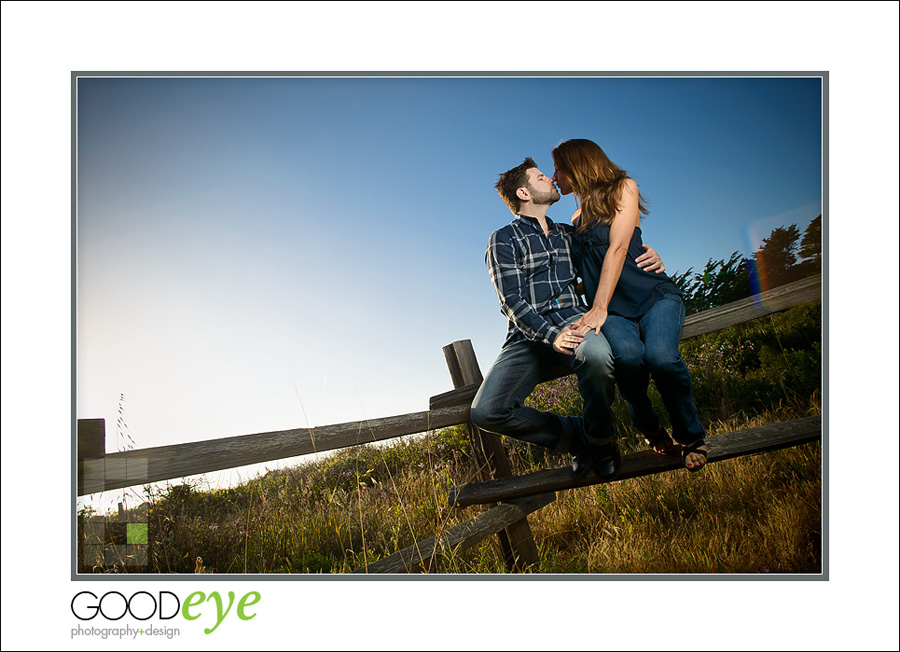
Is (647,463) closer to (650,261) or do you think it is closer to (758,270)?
(650,261)

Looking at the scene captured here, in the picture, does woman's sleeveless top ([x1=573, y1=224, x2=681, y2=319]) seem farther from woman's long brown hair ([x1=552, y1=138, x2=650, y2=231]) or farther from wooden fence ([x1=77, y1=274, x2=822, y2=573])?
wooden fence ([x1=77, y1=274, x2=822, y2=573])

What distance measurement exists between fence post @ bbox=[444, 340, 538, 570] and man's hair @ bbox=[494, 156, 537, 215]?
790 millimetres

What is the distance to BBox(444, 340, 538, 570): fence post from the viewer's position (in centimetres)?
261

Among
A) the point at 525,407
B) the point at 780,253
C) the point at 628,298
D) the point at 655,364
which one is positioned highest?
the point at 780,253

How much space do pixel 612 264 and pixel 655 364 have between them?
538 millimetres

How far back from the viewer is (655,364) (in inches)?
88.4

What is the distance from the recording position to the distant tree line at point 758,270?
2523mm

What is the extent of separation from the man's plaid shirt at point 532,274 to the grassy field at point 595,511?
84cm

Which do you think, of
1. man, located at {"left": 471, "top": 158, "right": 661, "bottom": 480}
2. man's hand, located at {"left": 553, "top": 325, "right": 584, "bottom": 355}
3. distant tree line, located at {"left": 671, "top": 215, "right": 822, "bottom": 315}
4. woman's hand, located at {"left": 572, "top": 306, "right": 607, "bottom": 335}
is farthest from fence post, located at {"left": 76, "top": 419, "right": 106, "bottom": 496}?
distant tree line, located at {"left": 671, "top": 215, "right": 822, "bottom": 315}

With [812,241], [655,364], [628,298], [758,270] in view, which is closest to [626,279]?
[628,298]

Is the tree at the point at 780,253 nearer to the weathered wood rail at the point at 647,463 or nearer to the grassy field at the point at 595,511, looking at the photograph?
the grassy field at the point at 595,511

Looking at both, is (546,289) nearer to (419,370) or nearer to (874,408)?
(419,370)

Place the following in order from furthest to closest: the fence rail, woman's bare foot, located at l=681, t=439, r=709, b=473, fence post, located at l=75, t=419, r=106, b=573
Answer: woman's bare foot, located at l=681, t=439, r=709, b=473 → fence post, located at l=75, t=419, r=106, b=573 → the fence rail

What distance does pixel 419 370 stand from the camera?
8.71 ft
